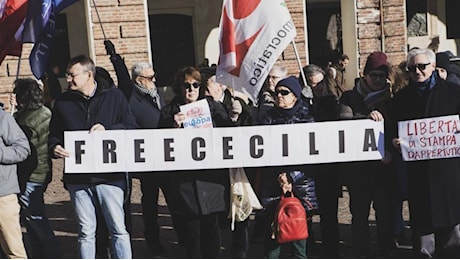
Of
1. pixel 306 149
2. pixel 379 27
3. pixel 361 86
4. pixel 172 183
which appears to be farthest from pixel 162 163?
pixel 379 27

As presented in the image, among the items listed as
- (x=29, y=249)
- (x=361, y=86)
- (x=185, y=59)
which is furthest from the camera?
(x=185, y=59)

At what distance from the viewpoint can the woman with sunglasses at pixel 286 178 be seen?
6.40 metres

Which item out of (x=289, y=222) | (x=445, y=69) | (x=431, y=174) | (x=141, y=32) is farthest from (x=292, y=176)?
(x=141, y=32)

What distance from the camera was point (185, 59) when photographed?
20125 millimetres

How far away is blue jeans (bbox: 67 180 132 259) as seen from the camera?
6289 mm

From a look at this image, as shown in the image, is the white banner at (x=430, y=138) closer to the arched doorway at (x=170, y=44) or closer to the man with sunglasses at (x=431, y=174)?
the man with sunglasses at (x=431, y=174)

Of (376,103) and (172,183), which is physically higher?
(376,103)

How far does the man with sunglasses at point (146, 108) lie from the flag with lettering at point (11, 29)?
88 centimetres

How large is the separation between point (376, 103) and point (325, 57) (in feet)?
47.0

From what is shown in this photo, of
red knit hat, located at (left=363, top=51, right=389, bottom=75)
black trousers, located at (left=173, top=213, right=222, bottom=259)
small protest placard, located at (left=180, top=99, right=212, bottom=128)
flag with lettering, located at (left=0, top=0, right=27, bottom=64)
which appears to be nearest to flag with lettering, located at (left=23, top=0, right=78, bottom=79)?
flag with lettering, located at (left=0, top=0, right=27, bottom=64)

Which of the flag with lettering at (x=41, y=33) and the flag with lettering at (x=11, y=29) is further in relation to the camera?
the flag with lettering at (x=11, y=29)

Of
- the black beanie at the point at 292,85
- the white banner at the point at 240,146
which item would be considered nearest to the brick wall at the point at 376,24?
the white banner at the point at 240,146

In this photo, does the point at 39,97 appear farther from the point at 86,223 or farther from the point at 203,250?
the point at 203,250

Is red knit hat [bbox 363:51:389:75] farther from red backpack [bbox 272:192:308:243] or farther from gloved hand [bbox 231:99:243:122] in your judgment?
gloved hand [bbox 231:99:243:122]
